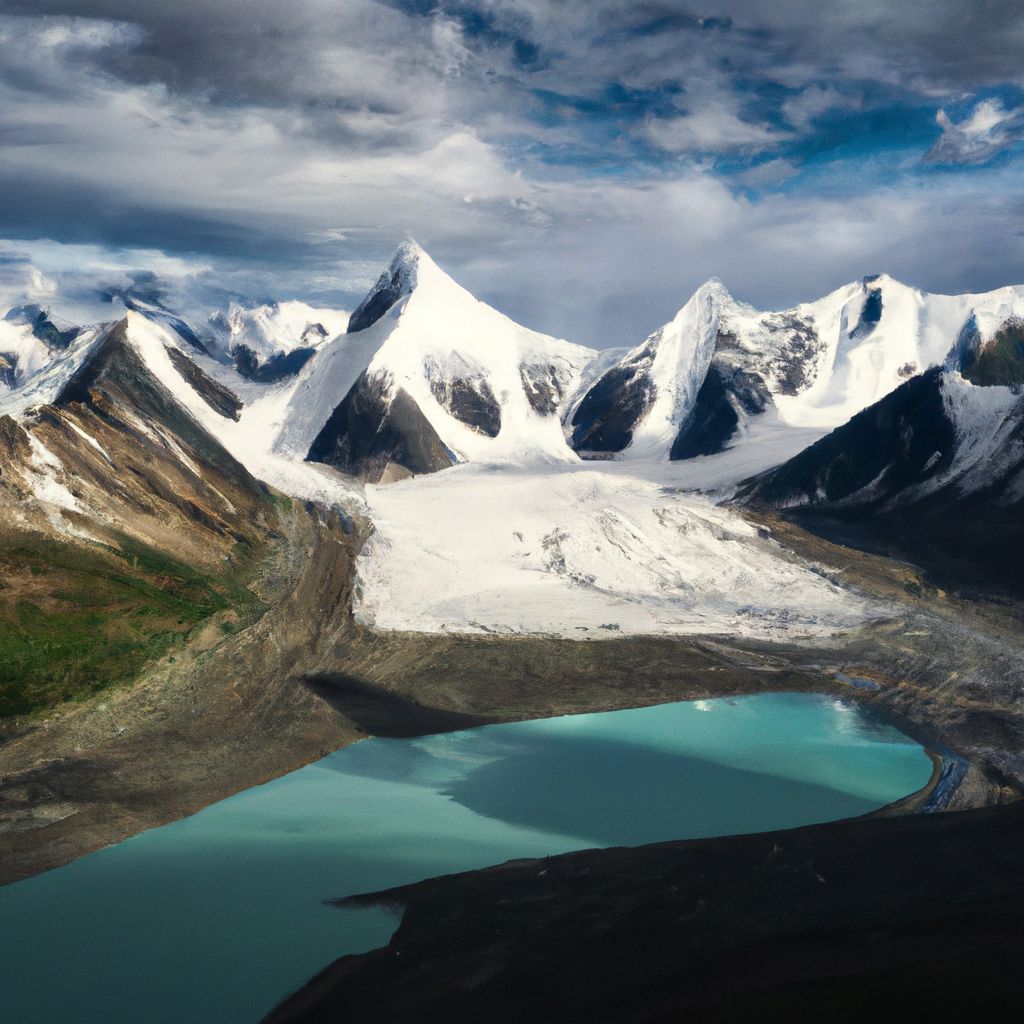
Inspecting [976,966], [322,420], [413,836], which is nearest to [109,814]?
[413,836]

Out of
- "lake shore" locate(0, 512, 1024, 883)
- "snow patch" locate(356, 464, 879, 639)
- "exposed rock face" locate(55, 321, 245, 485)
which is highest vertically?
"exposed rock face" locate(55, 321, 245, 485)

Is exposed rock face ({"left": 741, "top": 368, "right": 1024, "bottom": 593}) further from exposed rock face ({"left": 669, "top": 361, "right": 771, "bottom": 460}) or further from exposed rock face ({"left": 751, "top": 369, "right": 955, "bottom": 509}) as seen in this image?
exposed rock face ({"left": 669, "top": 361, "right": 771, "bottom": 460})

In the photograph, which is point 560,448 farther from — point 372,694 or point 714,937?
point 714,937

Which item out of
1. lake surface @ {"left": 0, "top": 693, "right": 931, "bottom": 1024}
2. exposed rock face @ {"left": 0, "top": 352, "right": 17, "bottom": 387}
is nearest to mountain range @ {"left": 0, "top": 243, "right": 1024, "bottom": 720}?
lake surface @ {"left": 0, "top": 693, "right": 931, "bottom": 1024}

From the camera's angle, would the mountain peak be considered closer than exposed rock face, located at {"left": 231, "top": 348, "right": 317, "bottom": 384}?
Yes

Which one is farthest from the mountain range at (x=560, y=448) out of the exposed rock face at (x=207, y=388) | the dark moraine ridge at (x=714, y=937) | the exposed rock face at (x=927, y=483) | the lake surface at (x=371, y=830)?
the dark moraine ridge at (x=714, y=937)

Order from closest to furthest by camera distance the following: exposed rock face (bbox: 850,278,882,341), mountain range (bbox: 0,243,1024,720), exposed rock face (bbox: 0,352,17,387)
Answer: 1. mountain range (bbox: 0,243,1024,720)
2. exposed rock face (bbox: 850,278,882,341)
3. exposed rock face (bbox: 0,352,17,387)
